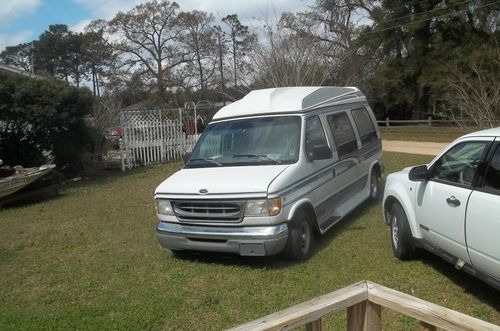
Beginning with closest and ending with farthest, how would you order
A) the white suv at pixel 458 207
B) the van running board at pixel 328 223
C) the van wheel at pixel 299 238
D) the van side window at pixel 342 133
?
the white suv at pixel 458 207
the van wheel at pixel 299 238
the van running board at pixel 328 223
the van side window at pixel 342 133

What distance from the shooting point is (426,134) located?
29031 millimetres

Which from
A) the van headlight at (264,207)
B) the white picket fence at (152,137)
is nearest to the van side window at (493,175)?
the van headlight at (264,207)

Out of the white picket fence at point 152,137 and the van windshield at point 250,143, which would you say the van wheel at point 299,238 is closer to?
the van windshield at point 250,143

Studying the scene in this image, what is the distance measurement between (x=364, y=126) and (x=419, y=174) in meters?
4.06

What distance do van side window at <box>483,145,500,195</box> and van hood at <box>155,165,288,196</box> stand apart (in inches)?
92.3

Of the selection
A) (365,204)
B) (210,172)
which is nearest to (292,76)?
(365,204)

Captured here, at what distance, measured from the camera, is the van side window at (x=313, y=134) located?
6785mm

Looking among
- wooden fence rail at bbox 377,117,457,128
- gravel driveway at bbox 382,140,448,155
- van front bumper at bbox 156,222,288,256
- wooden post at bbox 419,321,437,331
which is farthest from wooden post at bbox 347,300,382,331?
wooden fence rail at bbox 377,117,457,128

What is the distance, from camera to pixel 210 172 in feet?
21.5

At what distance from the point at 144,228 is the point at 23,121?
7491 millimetres

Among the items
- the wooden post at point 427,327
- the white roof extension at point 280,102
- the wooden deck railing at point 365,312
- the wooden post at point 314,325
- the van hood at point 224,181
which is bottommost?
the wooden post at point 427,327

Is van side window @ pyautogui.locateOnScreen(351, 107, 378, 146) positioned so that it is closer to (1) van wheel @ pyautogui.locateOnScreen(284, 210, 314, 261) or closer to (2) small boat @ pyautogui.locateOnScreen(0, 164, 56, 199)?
(1) van wheel @ pyautogui.locateOnScreen(284, 210, 314, 261)

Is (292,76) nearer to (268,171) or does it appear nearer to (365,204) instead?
(365,204)

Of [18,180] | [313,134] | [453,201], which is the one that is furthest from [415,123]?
[453,201]
